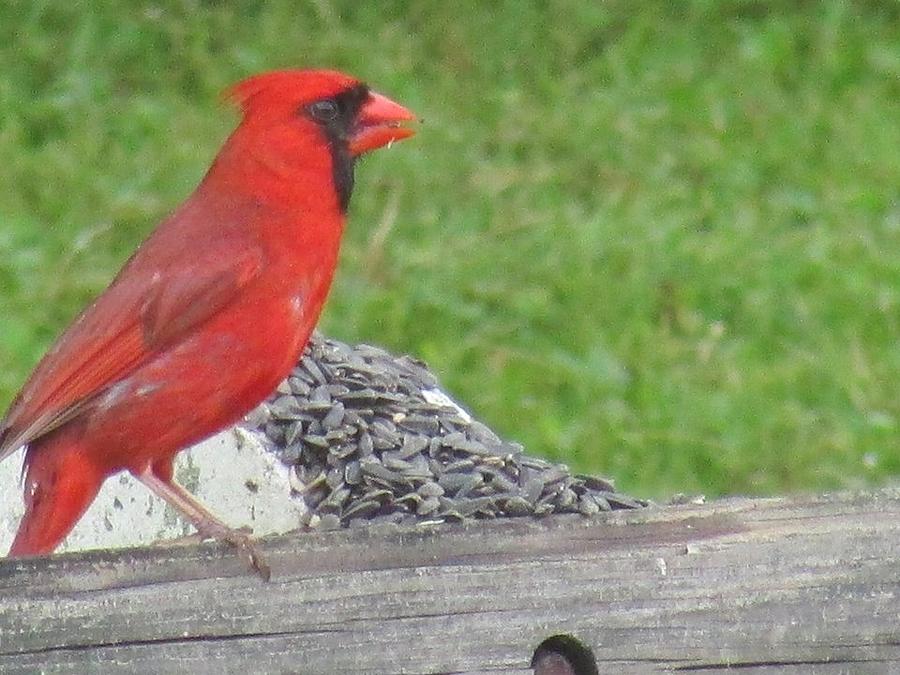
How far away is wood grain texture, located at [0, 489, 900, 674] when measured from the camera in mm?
2205

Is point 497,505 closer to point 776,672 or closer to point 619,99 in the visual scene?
point 776,672

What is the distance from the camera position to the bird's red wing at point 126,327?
9.62 feet

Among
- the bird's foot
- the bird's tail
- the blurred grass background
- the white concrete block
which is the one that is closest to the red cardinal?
the bird's tail

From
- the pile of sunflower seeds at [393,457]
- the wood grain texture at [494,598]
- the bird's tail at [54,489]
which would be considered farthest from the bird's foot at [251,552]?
the pile of sunflower seeds at [393,457]

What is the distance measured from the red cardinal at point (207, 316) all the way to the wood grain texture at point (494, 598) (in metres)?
0.64

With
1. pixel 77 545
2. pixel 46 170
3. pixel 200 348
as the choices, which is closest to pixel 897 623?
pixel 200 348

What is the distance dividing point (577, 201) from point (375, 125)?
3268mm

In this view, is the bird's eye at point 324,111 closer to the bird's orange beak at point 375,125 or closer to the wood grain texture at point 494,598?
the bird's orange beak at point 375,125

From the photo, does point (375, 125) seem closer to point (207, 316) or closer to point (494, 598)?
point (207, 316)

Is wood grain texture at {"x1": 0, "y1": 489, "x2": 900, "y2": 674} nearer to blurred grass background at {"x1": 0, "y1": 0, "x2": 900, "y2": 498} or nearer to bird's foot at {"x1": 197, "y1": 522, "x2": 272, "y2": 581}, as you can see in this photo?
bird's foot at {"x1": 197, "y1": 522, "x2": 272, "y2": 581}

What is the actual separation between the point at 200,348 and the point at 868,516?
99cm

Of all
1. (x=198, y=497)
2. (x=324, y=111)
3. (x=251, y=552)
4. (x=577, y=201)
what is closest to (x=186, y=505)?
(x=198, y=497)

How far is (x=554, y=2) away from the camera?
294 inches

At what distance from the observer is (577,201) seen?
6.37 metres
